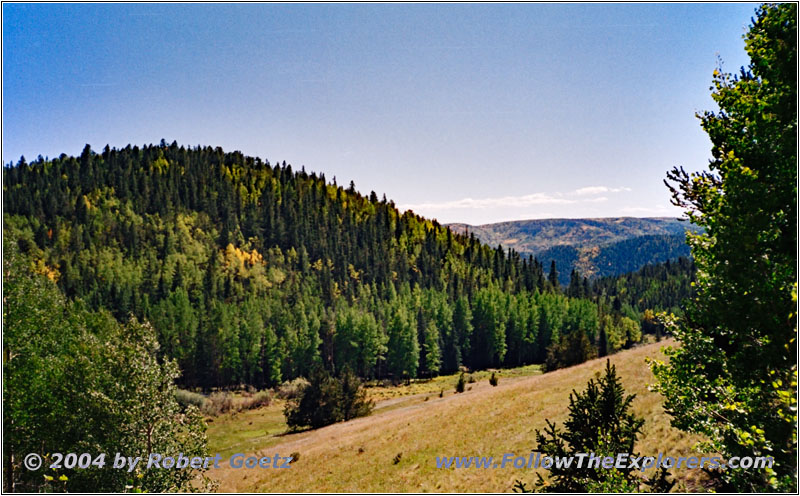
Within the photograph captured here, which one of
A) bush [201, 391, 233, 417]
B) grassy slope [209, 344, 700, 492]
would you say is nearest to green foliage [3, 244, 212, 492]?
grassy slope [209, 344, 700, 492]

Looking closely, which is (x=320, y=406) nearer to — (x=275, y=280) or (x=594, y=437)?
(x=594, y=437)

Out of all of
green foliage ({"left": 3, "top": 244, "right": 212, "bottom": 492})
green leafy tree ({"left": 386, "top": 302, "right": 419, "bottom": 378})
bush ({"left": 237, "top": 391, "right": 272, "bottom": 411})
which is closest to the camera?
green foliage ({"left": 3, "top": 244, "right": 212, "bottom": 492})

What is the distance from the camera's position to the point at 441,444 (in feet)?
119

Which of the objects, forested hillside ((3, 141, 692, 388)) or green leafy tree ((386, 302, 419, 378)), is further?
green leafy tree ((386, 302, 419, 378))

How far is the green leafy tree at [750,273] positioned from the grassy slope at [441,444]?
847 cm

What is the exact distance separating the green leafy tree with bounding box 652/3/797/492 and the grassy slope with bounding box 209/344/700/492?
8.47 meters

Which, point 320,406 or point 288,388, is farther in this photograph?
point 288,388

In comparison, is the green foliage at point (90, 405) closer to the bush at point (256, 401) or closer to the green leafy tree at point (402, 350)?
the bush at point (256, 401)

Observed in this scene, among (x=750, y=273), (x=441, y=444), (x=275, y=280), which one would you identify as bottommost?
(x=441, y=444)

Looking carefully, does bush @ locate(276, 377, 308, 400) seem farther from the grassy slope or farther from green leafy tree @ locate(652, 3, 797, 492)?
green leafy tree @ locate(652, 3, 797, 492)

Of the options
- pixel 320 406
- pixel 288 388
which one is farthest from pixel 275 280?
pixel 320 406

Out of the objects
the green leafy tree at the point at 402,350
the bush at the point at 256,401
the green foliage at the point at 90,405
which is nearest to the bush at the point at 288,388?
the bush at the point at 256,401

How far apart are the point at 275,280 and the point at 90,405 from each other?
419 feet

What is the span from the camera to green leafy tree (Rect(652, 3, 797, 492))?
1057 centimetres
